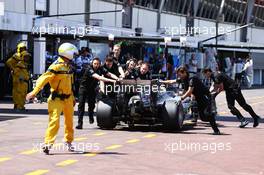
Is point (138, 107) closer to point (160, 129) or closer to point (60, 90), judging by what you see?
point (160, 129)

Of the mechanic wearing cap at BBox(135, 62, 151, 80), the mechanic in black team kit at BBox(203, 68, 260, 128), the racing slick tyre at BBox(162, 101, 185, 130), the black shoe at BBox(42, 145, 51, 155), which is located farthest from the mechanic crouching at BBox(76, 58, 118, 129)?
the black shoe at BBox(42, 145, 51, 155)

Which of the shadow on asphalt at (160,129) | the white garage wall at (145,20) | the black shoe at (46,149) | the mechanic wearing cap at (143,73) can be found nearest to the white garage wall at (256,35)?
the white garage wall at (145,20)

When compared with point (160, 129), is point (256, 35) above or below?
above

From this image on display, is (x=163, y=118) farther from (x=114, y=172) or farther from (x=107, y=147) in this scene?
(x=114, y=172)

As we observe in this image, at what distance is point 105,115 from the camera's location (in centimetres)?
1482

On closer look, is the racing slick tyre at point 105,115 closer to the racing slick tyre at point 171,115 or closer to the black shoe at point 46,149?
the racing slick tyre at point 171,115

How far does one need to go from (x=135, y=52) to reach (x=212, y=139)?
19458mm

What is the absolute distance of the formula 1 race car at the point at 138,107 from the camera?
14.8 meters

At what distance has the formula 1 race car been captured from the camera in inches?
581

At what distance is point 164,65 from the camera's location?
32281 millimetres

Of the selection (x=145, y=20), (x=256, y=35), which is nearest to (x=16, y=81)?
(x=145, y=20)

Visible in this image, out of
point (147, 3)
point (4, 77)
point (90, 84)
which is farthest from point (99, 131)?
point (147, 3)

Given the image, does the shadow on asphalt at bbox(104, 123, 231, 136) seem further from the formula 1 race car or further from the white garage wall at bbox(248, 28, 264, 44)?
the white garage wall at bbox(248, 28, 264, 44)

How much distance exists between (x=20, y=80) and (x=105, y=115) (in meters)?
5.77
